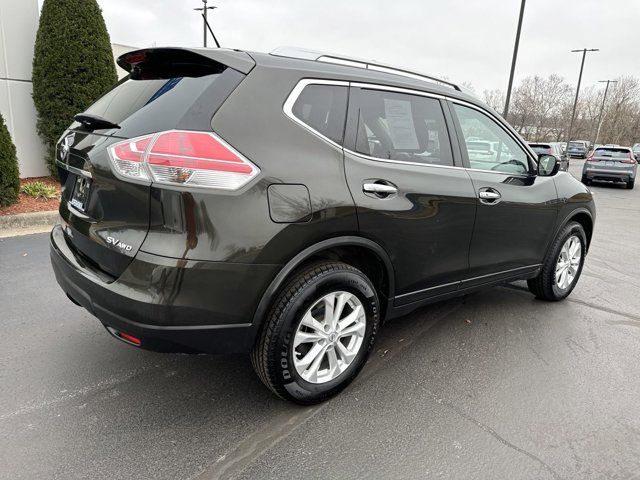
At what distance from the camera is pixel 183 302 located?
Result: 6.88ft

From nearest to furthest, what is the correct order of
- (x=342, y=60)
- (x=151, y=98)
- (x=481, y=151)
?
(x=151, y=98)
(x=342, y=60)
(x=481, y=151)

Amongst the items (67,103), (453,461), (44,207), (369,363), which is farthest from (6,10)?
(453,461)

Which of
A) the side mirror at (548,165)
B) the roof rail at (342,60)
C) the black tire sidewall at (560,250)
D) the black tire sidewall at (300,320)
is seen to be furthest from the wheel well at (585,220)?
the black tire sidewall at (300,320)

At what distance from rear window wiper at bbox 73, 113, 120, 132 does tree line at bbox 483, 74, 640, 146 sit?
38036 mm

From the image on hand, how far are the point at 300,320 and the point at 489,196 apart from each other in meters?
→ 1.69

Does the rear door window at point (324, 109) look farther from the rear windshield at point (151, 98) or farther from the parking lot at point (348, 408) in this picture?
the parking lot at point (348, 408)

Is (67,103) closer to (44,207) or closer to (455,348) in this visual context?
(44,207)

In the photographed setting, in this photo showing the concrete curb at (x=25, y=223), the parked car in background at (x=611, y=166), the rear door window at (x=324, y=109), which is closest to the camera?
the rear door window at (x=324, y=109)

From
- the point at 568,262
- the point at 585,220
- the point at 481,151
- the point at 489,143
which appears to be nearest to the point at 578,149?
the point at 585,220

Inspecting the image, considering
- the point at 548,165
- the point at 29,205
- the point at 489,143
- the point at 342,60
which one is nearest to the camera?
the point at 342,60

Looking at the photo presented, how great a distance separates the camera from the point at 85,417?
8.09 ft

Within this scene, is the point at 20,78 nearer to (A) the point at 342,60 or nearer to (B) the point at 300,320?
(A) the point at 342,60

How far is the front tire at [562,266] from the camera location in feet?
13.7

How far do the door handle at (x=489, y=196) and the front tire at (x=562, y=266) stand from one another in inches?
45.4
